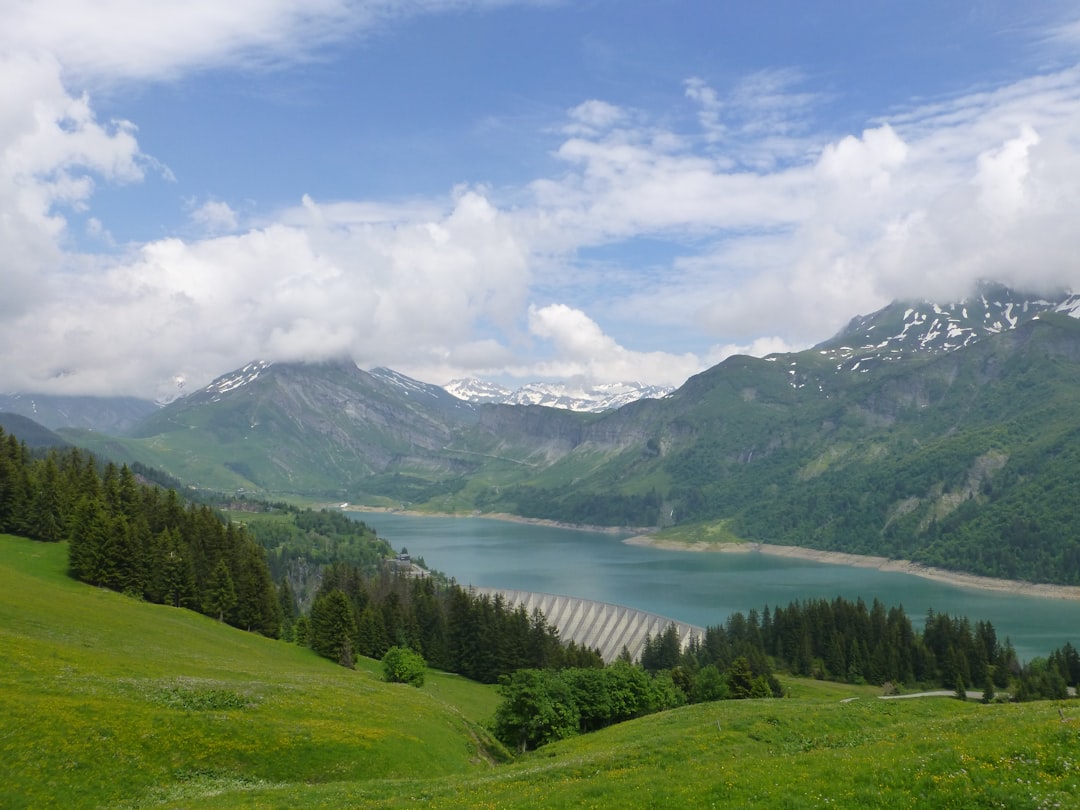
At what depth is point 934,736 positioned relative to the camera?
24.9m

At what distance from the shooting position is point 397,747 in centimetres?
3806

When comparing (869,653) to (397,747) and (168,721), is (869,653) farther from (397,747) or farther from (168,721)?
(168,721)

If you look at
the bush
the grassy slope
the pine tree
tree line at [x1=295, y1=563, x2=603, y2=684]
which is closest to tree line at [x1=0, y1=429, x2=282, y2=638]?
the pine tree

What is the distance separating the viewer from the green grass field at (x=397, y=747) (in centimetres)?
1880

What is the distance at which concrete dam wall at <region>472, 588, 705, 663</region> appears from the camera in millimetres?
167762

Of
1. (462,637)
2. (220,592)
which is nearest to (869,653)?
(462,637)

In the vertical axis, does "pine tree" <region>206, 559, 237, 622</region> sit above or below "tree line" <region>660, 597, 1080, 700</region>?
above

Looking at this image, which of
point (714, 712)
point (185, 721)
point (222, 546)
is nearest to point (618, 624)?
point (222, 546)

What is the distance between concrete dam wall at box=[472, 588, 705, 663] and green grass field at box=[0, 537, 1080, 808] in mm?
121241

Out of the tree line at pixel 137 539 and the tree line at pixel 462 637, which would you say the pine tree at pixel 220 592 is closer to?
the tree line at pixel 137 539

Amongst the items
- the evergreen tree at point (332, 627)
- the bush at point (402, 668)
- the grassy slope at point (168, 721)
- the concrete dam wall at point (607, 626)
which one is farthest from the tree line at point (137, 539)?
the concrete dam wall at point (607, 626)

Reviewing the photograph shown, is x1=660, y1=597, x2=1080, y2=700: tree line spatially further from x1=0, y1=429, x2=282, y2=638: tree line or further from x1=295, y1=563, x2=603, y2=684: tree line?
x1=0, y1=429, x2=282, y2=638: tree line

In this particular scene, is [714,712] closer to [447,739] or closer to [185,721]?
[447,739]

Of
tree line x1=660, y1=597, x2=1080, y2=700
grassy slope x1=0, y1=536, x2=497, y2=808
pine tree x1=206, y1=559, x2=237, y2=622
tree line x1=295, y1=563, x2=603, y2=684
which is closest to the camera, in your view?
grassy slope x1=0, y1=536, x2=497, y2=808
